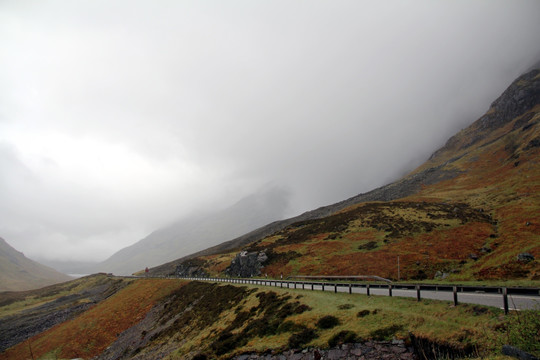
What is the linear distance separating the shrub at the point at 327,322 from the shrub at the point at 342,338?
172 centimetres

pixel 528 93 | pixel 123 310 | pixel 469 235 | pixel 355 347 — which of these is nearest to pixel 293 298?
pixel 355 347

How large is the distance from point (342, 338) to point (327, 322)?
277 cm

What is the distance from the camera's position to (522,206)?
56562mm

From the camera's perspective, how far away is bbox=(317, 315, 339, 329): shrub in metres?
19.1

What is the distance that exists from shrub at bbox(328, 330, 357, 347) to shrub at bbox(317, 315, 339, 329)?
1.72 m

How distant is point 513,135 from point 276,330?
160 meters

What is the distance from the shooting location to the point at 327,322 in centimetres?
1952

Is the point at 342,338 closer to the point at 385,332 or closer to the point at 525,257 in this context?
the point at 385,332

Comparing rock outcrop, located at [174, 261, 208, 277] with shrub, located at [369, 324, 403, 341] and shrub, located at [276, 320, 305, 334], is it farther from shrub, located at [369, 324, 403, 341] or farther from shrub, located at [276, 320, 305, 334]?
shrub, located at [369, 324, 403, 341]

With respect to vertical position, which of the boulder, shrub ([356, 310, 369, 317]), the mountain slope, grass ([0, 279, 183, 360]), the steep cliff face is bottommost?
grass ([0, 279, 183, 360])

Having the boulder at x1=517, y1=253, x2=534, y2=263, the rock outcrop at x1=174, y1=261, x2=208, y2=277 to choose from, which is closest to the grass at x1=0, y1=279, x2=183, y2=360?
the rock outcrop at x1=174, y1=261, x2=208, y2=277

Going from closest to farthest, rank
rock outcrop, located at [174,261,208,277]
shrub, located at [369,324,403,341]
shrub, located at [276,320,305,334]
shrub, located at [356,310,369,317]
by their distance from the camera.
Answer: shrub, located at [369,324,403,341] → shrub, located at [356,310,369,317] → shrub, located at [276,320,305,334] → rock outcrop, located at [174,261,208,277]

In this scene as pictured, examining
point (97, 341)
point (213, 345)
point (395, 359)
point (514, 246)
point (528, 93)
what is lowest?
point (97, 341)

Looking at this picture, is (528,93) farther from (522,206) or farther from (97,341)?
(97,341)
